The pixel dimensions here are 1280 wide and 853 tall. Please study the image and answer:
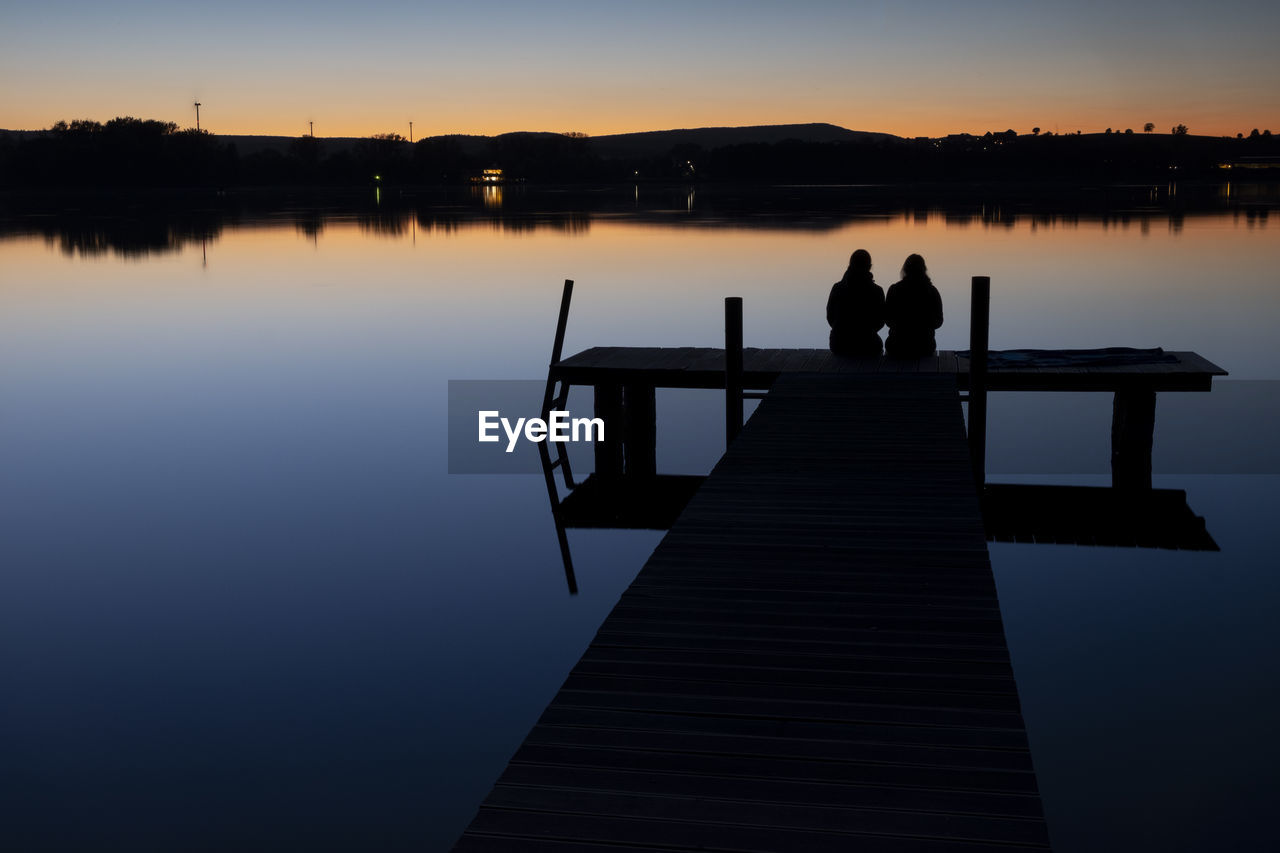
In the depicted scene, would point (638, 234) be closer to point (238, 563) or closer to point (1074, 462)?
point (1074, 462)

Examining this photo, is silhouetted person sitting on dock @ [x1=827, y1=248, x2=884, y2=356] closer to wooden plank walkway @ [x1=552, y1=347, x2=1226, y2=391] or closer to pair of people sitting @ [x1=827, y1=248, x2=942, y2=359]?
pair of people sitting @ [x1=827, y1=248, x2=942, y2=359]

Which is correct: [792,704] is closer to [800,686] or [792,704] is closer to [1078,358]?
[800,686]

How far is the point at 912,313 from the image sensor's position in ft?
47.4

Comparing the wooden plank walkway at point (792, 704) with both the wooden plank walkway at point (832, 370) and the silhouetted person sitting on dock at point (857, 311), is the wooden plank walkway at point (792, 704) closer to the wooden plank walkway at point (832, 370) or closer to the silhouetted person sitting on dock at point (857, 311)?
the wooden plank walkway at point (832, 370)

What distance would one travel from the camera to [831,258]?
1816 inches

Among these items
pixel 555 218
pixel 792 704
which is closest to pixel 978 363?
pixel 792 704

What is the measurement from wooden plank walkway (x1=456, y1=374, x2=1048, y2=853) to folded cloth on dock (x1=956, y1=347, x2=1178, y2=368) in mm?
5843

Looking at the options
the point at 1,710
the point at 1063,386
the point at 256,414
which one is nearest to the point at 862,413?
the point at 1063,386

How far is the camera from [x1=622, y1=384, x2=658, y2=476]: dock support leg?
1573 centimetres

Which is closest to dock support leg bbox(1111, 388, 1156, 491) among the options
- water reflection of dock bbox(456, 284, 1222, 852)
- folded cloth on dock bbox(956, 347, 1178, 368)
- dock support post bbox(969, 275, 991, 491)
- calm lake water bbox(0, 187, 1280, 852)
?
folded cloth on dock bbox(956, 347, 1178, 368)

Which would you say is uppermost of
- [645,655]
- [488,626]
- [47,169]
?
[47,169]

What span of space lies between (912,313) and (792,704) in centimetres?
999

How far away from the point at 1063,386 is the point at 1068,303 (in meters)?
22.6

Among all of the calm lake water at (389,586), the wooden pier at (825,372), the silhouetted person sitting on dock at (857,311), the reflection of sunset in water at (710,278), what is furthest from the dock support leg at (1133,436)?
the reflection of sunset in water at (710,278)
